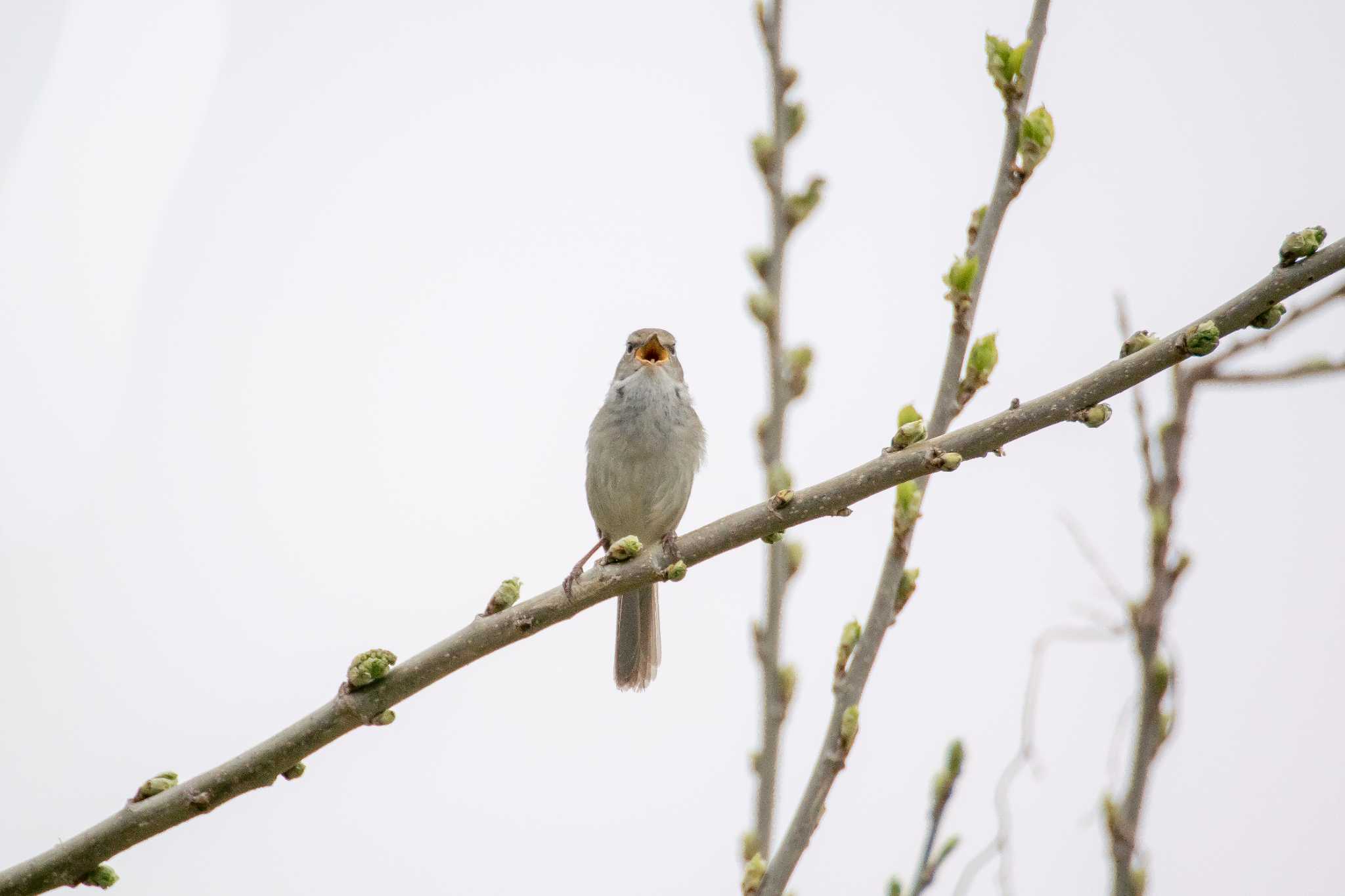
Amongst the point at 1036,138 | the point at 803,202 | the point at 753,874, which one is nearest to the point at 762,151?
the point at 803,202

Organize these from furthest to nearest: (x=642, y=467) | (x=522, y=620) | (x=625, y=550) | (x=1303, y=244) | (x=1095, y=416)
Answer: (x=642, y=467) → (x=625, y=550) → (x=522, y=620) → (x=1095, y=416) → (x=1303, y=244)

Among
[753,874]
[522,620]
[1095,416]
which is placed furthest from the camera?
[753,874]

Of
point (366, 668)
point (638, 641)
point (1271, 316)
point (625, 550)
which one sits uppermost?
point (638, 641)

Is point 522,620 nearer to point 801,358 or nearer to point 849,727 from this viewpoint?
point 849,727

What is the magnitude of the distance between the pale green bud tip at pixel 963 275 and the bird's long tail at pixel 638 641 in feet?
10.0

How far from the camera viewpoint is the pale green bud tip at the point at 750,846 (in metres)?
3.52

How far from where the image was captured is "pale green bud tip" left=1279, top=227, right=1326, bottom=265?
2.35 metres

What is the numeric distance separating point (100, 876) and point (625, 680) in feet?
11.6

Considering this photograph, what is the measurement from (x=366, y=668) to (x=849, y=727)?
121 centimetres

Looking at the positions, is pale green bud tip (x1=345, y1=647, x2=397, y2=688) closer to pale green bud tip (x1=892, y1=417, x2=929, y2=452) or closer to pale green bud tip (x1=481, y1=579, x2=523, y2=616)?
pale green bud tip (x1=481, y1=579, x2=523, y2=616)

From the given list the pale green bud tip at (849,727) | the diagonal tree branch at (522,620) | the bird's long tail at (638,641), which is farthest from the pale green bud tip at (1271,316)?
the bird's long tail at (638,641)

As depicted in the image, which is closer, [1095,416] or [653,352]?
[1095,416]

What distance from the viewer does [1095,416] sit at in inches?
99.6

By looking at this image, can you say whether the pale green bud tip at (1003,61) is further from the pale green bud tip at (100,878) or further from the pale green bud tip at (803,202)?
the pale green bud tip at (100,878)
